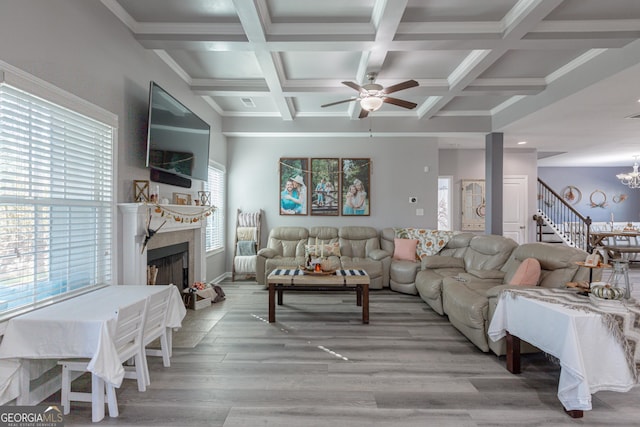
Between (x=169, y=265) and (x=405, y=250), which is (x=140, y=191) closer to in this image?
(x=169, y=265)

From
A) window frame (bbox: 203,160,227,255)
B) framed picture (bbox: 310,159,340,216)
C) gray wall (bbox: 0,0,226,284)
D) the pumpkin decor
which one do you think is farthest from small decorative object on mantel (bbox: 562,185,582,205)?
gray wall (bbox: 0,0,226,284)

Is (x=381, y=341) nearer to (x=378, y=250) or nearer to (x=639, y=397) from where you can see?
(x=639, y=397)

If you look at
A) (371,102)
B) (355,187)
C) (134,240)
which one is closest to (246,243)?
(355,187)

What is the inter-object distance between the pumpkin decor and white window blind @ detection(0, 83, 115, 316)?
147 inches

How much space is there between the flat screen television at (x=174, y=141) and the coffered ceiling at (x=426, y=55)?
57cm

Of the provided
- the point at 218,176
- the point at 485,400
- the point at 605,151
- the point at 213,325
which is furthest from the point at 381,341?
the point at 605,151

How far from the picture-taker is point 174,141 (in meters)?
3.44

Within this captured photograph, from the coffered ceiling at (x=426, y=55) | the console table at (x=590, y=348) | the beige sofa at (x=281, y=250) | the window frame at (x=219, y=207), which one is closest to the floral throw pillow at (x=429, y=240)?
the beige sofa at (x=281, y=250)

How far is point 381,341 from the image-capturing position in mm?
3064

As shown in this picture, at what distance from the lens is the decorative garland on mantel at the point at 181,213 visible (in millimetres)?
3133

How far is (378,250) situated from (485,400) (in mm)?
3333

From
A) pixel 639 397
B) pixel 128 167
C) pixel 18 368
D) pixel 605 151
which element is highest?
pixel 605 151

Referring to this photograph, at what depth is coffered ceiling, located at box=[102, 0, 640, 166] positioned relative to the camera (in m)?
2.71

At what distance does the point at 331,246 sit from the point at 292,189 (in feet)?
4.66
